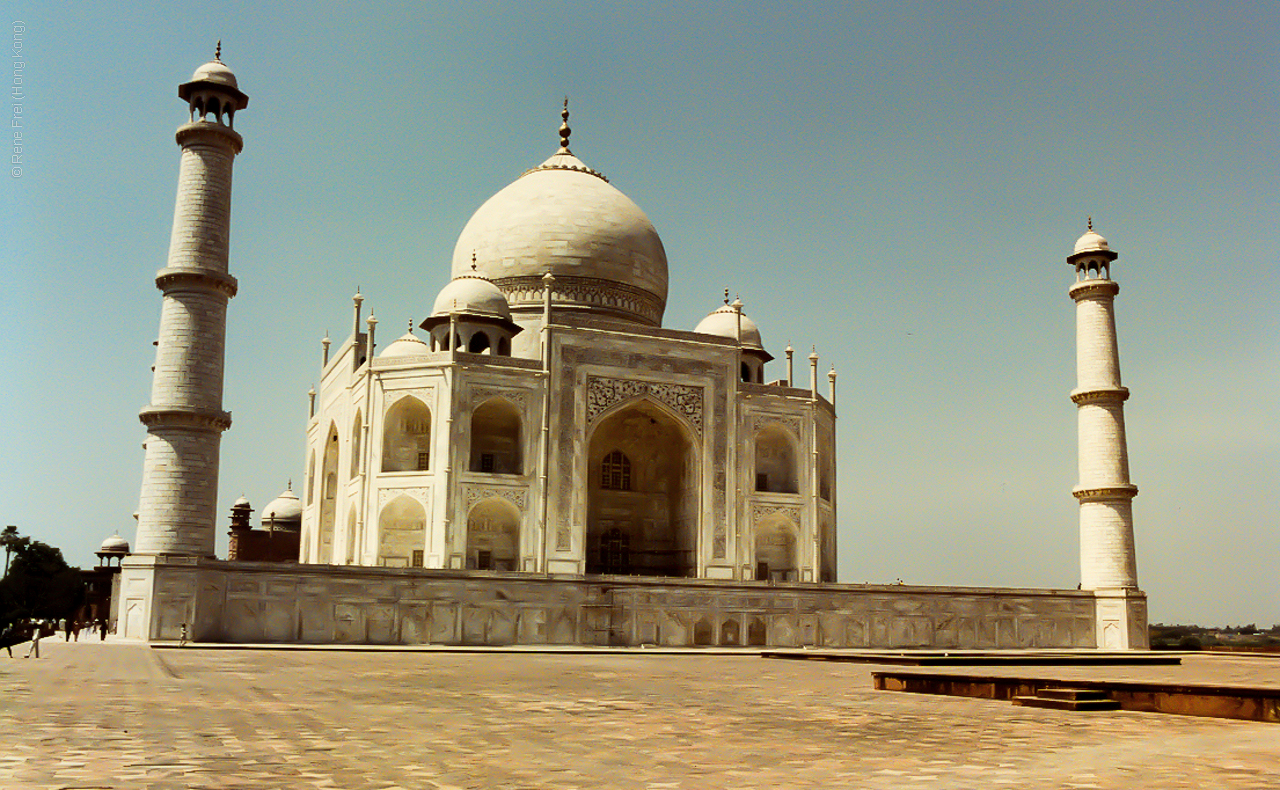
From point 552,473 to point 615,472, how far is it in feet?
14.3

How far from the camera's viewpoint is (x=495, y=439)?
30.9 metres

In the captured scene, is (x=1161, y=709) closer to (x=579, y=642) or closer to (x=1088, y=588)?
(x=579, y=642)

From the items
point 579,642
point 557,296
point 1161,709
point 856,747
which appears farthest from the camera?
point 557,296

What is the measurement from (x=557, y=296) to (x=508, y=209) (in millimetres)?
3644

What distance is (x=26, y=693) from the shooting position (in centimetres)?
881

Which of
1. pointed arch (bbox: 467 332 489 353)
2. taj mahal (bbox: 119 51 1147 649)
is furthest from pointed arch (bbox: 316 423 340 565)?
pointed arch (bbox: 467 332 489 353)

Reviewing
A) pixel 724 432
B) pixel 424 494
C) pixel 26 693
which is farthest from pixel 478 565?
pixel 26 693

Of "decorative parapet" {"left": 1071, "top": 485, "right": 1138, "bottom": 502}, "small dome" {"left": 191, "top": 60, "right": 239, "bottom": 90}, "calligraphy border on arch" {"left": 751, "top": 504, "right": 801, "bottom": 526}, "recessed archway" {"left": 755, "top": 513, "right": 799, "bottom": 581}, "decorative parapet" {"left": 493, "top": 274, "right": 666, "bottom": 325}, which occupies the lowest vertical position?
"recessed archway" {"left": 755, "top": 513, "right": 799, "bottom": 581}

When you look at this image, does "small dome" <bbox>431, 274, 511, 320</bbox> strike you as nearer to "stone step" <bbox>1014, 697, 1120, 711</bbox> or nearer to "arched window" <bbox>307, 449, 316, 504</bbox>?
"arched window" <bbox>307, 449, 316, 504</bbox>

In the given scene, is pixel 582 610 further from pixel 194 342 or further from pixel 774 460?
pixel 774 460

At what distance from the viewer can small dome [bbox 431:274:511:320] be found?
31031 mm

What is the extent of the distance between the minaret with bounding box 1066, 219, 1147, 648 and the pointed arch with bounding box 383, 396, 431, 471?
57.3 ft

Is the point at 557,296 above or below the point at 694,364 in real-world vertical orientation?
above

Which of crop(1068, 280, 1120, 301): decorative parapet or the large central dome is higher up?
the large central dome
